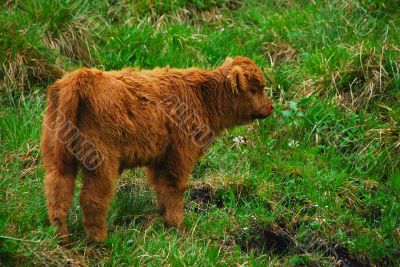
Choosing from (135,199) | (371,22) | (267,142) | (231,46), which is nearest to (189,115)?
(135,199)

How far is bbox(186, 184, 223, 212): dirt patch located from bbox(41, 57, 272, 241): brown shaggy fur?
590 mm

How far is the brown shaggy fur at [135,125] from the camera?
5.91 metres

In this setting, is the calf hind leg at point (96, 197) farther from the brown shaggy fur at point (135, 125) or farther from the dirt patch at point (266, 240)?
the dirt patch at point (266, 240)

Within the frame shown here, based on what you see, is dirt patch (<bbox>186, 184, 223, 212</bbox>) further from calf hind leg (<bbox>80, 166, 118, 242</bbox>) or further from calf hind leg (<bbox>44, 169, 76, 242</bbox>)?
calf hind leg (<bbox>44, 169, 76, 242</bbox>)

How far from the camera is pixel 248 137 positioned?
8.59 meters

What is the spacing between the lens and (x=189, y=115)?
22.3 ft

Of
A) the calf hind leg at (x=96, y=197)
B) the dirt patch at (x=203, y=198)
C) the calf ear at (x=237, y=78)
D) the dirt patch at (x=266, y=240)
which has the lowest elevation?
the dirt patch at (x=266, y=240)

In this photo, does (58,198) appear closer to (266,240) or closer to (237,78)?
(237,78)

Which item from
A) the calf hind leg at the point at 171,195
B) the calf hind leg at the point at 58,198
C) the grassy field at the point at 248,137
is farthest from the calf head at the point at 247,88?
the calf hind leg at the point at 58,198

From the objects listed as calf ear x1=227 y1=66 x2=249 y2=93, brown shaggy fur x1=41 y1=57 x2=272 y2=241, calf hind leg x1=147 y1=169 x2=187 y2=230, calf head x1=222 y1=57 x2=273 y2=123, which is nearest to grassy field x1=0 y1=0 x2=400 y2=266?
calf hind leg x1=147 y1=169 x2=187 y2=230

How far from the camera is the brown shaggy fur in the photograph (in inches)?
233

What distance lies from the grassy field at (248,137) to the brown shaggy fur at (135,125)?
32 centimetres

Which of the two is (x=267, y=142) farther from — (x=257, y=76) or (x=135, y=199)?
(x=135, y=199)

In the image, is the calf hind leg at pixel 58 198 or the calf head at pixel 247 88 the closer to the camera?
the calf hind leg at pixel 58 198
